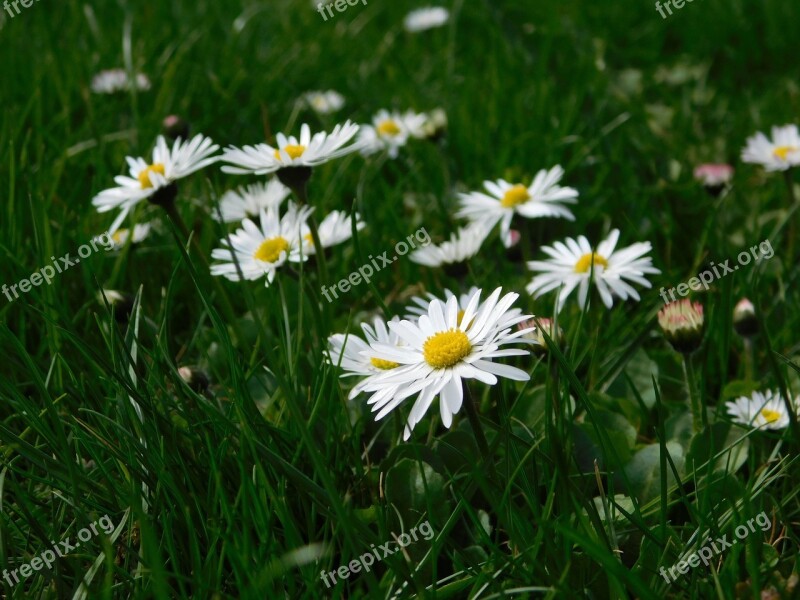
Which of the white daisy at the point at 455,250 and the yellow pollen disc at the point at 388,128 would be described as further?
the yellow pollen disc at the point at 388,128

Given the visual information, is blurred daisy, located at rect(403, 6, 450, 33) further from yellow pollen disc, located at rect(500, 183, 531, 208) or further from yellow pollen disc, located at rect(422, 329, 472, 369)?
yellow pollen disc, located at rect(422, 329, 472, 369)

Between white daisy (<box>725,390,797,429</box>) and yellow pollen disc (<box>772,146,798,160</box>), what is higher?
yellow pollen disc (<box>772,146,798,160</box>)

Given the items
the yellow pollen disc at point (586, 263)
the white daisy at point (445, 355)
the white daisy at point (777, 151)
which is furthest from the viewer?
the white daisy at point (777, 151)

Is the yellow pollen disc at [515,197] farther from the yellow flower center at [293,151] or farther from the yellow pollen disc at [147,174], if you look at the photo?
the yellow pollen disc at [147,174]

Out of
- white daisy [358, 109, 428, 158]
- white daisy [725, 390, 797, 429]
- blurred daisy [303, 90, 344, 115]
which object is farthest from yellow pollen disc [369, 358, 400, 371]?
blurred daisy [303, 90, 344, 115]

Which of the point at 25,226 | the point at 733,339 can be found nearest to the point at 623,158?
the point at 733,339

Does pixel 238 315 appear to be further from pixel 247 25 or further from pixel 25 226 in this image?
pixel 247 25

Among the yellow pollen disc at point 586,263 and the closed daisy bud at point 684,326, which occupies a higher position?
the yellow pollen disc at point 586,263

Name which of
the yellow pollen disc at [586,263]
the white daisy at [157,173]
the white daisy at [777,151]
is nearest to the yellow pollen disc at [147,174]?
the white daisy at [157,173]
